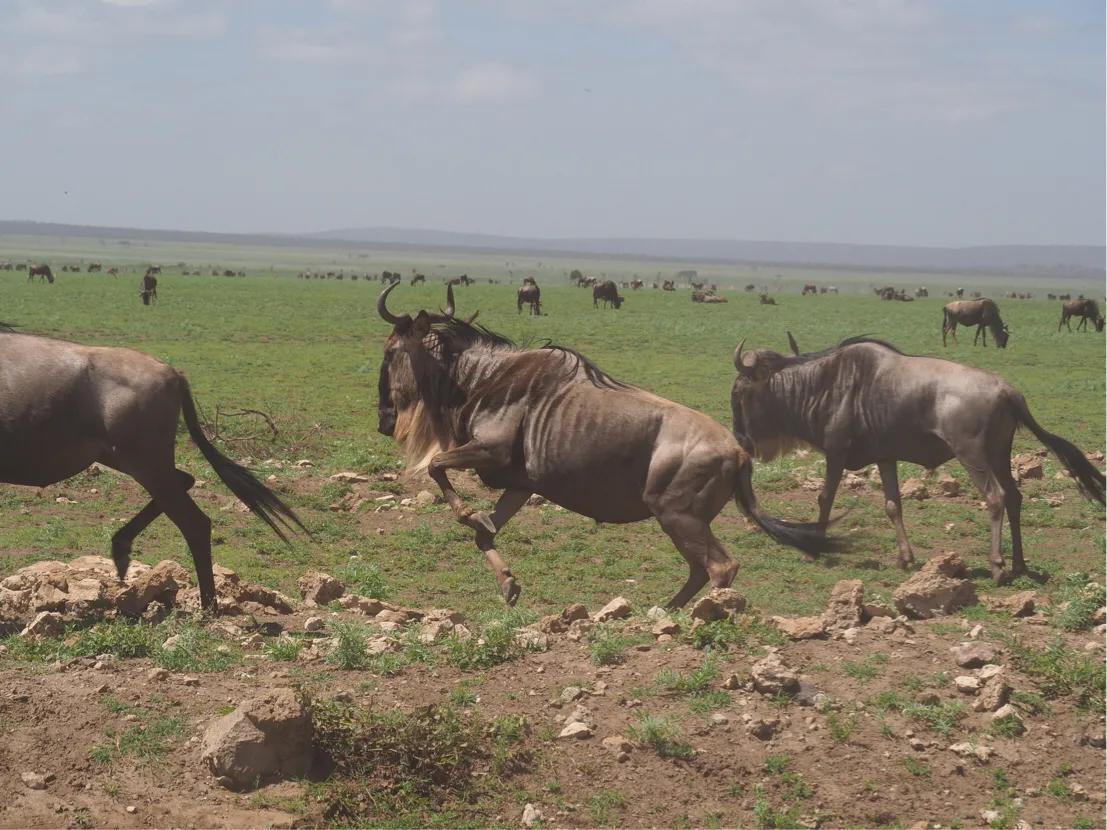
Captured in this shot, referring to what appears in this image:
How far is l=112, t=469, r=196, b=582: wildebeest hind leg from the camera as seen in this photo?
27.1 feet

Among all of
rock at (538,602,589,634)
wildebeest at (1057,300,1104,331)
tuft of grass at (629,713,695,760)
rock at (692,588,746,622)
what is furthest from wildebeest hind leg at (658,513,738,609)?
wildebeest at (1057,300,1104,331)

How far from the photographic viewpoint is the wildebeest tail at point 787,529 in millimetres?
8258

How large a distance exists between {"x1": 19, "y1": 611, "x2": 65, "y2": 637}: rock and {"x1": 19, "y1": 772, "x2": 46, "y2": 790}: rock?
1748 millimetres

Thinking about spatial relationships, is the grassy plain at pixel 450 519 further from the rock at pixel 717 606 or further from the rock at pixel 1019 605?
the rock at pixel 717 606

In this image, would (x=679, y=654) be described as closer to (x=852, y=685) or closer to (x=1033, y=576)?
(x=852, y=685)

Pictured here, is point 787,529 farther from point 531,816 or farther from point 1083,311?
point 1083,311

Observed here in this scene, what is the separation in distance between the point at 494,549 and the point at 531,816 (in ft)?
11.4

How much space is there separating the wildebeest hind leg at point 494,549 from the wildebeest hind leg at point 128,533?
74.2 inches

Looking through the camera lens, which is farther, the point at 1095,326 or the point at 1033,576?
the point at 1095,326

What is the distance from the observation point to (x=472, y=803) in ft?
17.8

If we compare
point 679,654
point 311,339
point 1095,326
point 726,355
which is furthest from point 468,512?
point 1095,326

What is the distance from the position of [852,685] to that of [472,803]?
1872 millimetres

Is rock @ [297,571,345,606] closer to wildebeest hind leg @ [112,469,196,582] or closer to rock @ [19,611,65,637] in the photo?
wildebeest hind leg @ [112,469,196,582]

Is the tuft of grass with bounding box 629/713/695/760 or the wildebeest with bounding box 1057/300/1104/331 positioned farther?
the wildebeest with bounding box 1057/300/1104/331
